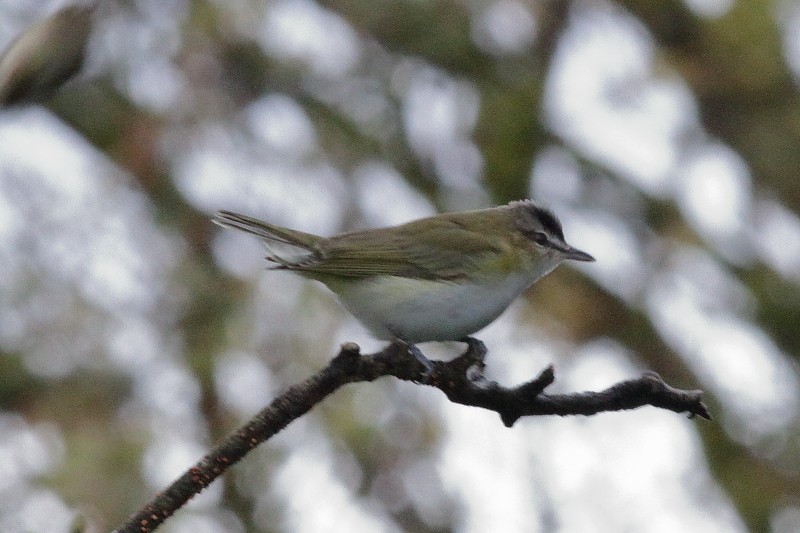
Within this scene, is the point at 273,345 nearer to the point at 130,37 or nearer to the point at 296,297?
the point at 296,297

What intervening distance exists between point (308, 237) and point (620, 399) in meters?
1.95

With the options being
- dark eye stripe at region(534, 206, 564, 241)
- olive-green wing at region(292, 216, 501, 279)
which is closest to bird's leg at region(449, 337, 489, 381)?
olive-green wing at region(292, 216, 501, 279)

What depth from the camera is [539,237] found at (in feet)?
13.8

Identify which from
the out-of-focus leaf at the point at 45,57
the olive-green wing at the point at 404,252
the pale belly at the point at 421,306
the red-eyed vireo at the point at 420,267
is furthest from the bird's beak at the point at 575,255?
the out-of-focus leaf at the point at 45,57

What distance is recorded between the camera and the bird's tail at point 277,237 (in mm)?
3547

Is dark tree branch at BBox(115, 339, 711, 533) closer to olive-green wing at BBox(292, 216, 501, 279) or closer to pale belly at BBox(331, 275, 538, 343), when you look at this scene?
pale belly at BBox(331, 275, 538, 343)

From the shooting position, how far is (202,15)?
229 inches

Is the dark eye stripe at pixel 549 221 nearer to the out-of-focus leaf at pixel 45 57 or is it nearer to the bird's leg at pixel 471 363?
the bird's leg at pixel 471 363

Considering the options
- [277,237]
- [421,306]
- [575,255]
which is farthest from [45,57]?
[575,255]

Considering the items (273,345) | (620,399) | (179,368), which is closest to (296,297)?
(273,345)

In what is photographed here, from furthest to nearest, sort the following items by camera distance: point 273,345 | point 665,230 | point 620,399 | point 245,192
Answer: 1. point 665,230
2. point 245,192
3. point 273,345
4. point 620,399

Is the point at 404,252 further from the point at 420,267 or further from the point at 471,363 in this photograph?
the point at 471,363

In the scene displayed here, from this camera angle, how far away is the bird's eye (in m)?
4.18

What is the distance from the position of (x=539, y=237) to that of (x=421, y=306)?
3.10 feet
